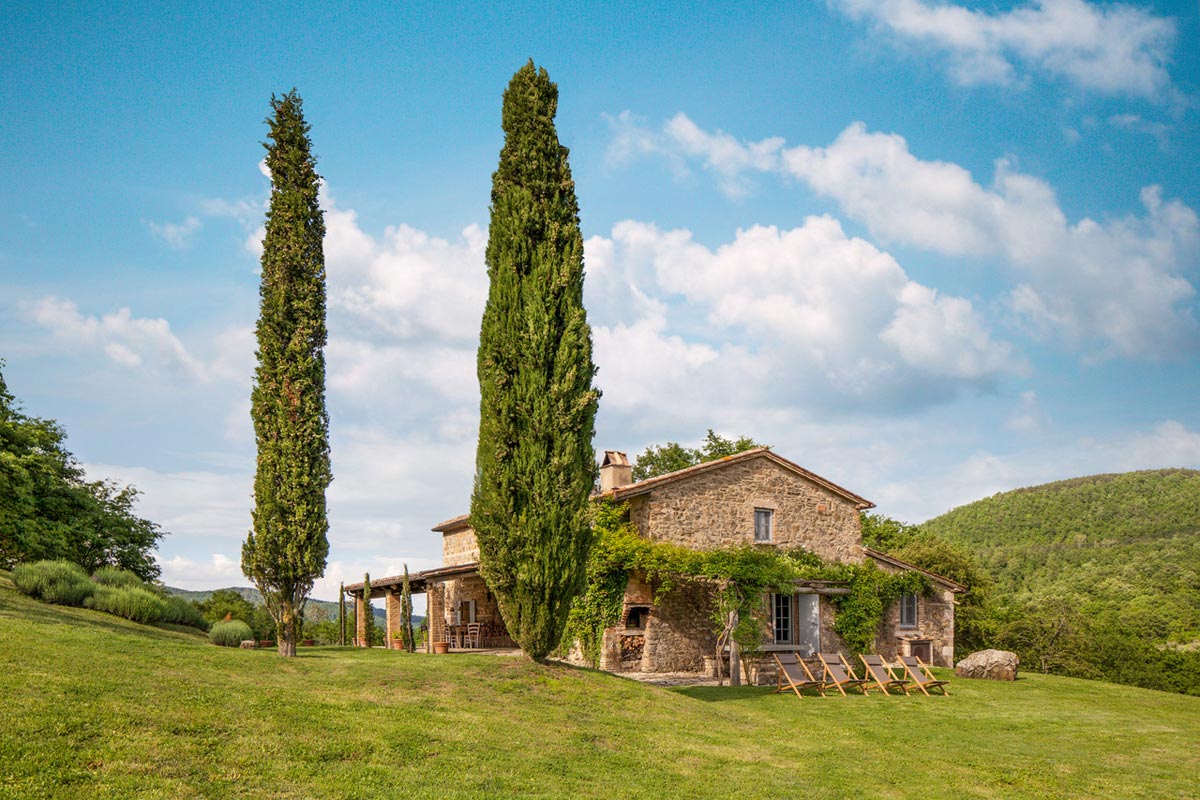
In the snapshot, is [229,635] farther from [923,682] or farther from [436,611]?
[923,682]

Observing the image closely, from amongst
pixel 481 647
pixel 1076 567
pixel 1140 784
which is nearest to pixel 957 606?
pixel 1076 567

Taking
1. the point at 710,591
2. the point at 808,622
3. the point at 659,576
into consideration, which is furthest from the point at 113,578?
the point at 808,622

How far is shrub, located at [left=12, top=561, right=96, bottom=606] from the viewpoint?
17.6 meters

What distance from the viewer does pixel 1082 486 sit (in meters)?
56.2

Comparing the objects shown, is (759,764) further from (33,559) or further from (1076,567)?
(1076,567)

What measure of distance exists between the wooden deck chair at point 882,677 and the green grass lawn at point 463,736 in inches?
90.3

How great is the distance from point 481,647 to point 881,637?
12.0m

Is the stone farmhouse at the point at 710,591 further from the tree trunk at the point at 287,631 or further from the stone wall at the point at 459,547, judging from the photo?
the tree trunk at the point at 287,631

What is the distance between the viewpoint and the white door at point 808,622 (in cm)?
2397

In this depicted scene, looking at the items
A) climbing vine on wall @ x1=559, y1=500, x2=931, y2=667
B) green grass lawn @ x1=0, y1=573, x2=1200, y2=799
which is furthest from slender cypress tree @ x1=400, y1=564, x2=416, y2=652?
green grass lawn @ x1=0, y1=573, x2=1200, y2=799

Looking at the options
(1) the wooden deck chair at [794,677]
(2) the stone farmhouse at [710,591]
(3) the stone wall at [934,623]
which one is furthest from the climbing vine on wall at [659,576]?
(3) the stone wall at [934,623]

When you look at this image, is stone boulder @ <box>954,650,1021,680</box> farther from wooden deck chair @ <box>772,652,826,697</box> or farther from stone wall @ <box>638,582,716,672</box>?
stone wall @ <box>638,582,716,672</box>

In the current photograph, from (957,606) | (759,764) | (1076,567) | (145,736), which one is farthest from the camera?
(1076,567)

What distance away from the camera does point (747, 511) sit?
24.5 m
